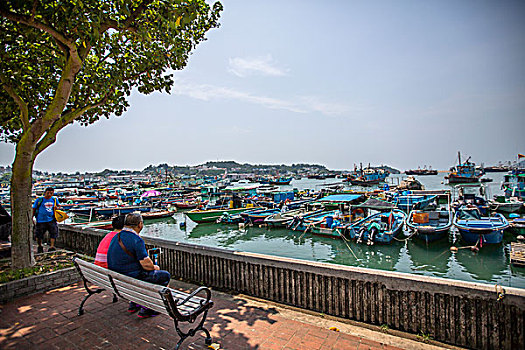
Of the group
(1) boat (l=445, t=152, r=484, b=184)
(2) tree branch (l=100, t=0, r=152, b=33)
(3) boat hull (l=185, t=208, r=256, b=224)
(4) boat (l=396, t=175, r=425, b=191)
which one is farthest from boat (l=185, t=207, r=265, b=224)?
(1) boat (l=445, t=152, r=484, b=184)

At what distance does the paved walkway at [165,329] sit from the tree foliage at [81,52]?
3.66 m

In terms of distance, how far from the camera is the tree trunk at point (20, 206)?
19.6 ft

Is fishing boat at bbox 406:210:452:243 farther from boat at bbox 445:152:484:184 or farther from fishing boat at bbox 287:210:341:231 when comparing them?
boat at bbox 445:152:484:184

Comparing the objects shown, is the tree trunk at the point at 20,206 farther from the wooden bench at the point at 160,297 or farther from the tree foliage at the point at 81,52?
the wooden bench at the point at 160,297

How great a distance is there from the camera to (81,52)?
6047mm

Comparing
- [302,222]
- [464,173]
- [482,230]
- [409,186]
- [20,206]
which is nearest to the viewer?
[20,206]

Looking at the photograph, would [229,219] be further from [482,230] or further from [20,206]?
[20,206]

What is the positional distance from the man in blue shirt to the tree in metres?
3.41

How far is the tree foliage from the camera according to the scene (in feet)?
17.0

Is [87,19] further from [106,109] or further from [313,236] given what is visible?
[313,236]

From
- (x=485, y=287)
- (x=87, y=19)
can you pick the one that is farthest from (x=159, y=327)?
(x=87, y=19)

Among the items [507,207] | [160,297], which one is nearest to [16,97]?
[160,297]

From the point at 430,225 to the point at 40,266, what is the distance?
1937 cm

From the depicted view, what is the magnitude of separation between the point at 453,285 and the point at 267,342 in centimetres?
249
